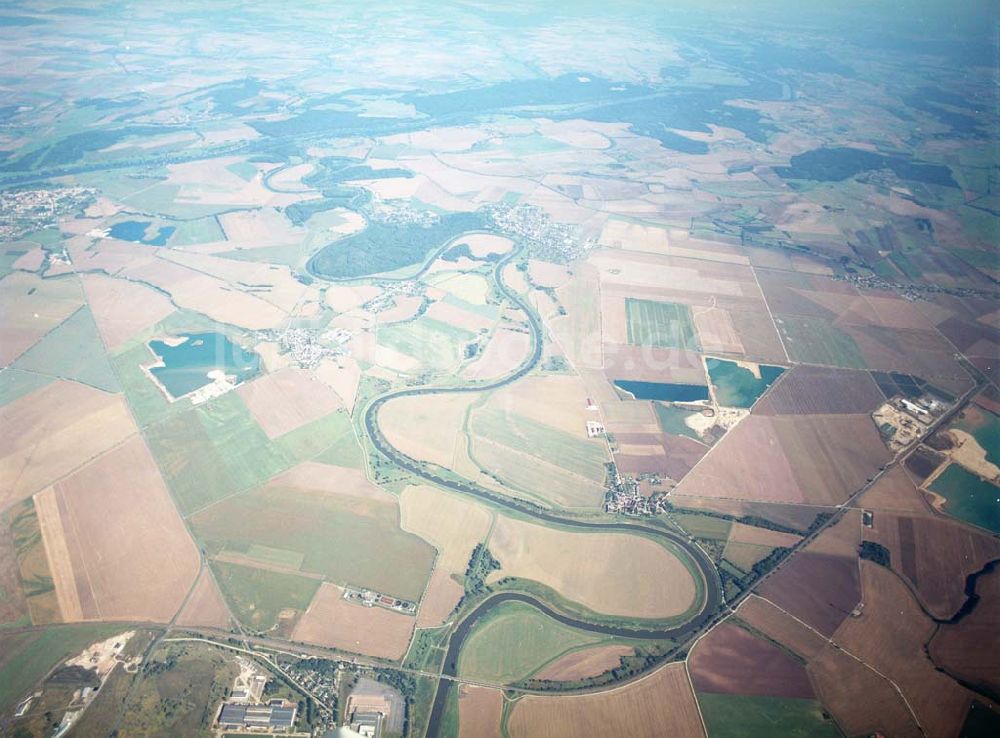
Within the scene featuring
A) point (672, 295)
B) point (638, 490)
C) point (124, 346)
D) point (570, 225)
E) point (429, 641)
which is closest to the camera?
point (429, 641)

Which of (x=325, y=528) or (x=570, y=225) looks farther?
(x=570, y=225)

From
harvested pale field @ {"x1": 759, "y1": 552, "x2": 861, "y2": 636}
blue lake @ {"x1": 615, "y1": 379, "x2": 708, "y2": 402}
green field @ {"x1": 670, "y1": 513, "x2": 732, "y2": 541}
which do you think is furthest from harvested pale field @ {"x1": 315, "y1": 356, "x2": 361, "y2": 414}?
harvested pale field @ {"x1": 759, "y1": 552, "x2": 861, "y2": 636}

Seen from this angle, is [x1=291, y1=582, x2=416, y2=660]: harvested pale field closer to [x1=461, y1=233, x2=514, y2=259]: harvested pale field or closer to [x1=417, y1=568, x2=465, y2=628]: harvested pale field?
[x1=417, y1=568, x2=465, y2=628]: harvested pale field

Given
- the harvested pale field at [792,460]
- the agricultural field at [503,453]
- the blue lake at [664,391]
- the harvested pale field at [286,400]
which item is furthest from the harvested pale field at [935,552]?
the harvested pale field at [286,400]

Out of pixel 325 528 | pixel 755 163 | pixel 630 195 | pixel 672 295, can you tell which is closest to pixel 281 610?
pixel 325 528

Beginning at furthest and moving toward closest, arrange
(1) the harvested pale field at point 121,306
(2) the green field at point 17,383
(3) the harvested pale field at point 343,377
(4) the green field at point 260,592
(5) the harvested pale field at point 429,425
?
1. (1) the harvested pale field at point 121,306
2. (3) the harvested pale field at point 343,377
3. (2) the green field at point 17,383
4. (5) the harvested pale field at point 429,425
5. (4) the green field at point 260,592

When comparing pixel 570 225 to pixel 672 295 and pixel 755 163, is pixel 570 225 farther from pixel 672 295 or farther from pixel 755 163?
pixel 755 163

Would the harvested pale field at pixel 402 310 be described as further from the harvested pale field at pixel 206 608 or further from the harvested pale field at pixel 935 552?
the harvested pale field at pixel 935 552
